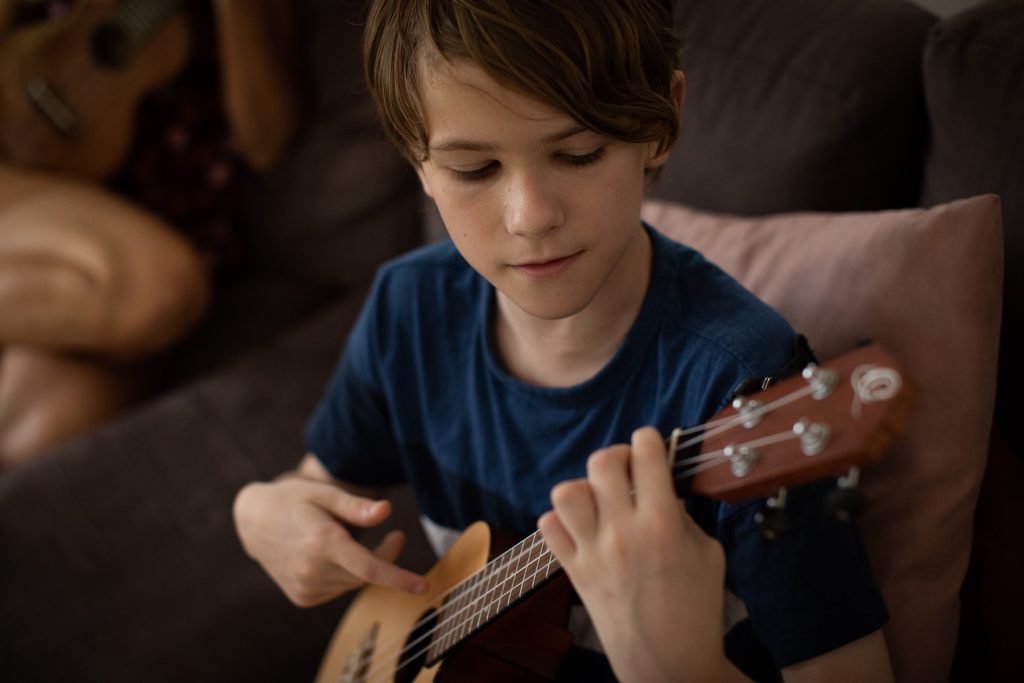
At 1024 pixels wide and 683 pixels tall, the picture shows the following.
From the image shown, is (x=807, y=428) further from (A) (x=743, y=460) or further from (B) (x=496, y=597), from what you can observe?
(B) (x=496, y=597)

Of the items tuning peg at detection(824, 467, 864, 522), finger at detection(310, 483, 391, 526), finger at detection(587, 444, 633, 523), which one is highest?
tuning peg at detection(824, 467, 864, 522)

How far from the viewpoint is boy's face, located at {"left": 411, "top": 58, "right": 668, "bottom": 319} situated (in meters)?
0.69

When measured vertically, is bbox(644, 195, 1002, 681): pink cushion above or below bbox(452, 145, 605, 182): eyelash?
below

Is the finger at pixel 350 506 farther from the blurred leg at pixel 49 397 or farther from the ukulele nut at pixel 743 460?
the blurred leg at pixel 49 397

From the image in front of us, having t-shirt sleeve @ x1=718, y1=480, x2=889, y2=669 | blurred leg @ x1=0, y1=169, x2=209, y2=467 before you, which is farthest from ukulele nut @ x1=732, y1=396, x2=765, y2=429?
blurred leg @ x1=0, y1=169, x2=209, y2=467

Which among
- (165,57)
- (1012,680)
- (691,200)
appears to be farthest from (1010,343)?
(165,57)

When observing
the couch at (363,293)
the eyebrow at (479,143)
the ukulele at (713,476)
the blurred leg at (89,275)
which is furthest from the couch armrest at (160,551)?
the eyebrow at (479,143)

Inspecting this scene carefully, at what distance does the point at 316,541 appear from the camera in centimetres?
96

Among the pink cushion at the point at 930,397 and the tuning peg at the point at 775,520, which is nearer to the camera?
the tuning peg at the point at 775,520

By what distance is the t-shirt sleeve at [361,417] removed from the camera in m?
1.05

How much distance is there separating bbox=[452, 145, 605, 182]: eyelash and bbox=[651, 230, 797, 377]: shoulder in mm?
174

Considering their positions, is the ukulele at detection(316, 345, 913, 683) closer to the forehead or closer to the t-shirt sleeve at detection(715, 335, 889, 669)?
the t-shirt sleeve at detection(715, 335, 889, 669)

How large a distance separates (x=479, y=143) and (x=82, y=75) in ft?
4.30

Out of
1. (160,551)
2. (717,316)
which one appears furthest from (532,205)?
(160,551)
